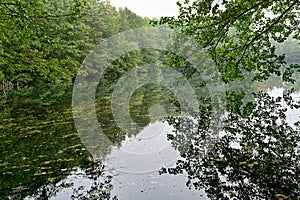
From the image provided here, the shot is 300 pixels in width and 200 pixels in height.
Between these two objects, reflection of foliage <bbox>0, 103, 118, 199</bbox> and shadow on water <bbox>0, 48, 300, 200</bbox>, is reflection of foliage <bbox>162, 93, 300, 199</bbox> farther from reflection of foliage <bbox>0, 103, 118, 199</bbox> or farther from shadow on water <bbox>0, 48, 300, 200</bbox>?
reflection of foliage <bbox>0, 103, 118, 199</bbox>

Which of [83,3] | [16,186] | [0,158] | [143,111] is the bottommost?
[16,186]

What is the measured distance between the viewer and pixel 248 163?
5105mm

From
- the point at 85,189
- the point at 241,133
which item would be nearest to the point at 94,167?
the point at 85,189

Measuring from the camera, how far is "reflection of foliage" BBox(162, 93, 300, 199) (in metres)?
4.15

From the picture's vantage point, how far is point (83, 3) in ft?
18.6

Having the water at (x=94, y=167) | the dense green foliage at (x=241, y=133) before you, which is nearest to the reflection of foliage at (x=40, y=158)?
the water at (x=94, y=167)

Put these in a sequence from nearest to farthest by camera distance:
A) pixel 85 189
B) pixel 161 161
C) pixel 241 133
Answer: pixel 85 189
pixel 161 161
pixel 241 133

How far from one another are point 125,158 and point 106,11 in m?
36.4

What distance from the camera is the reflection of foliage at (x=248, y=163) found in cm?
415

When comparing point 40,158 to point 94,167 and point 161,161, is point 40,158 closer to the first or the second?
point 94,167

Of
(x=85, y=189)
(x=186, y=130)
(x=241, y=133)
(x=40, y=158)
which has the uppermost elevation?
(x=186, y=130)

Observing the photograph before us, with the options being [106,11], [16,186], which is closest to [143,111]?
[16,186]

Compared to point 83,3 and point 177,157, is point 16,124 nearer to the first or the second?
point 83,3

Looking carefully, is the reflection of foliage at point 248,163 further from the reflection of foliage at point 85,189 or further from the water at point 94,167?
the reflection of foliage at point 85,189
